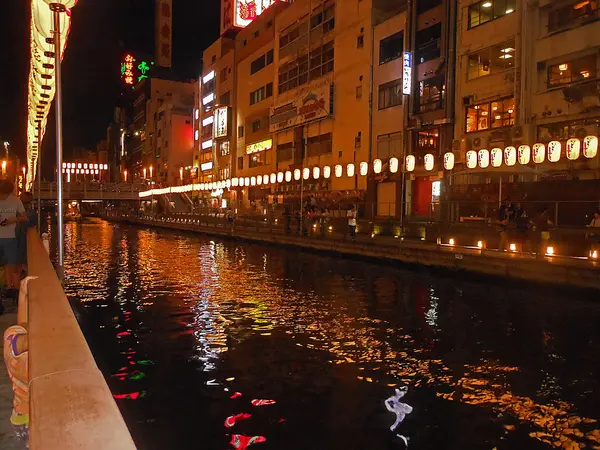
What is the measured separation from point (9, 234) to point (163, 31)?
298ft

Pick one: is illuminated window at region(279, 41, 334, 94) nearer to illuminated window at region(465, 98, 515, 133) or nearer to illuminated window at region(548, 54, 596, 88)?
illuminated window at region(465, 98, 515, 133)

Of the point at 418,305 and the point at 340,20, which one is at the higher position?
the point at 340,20

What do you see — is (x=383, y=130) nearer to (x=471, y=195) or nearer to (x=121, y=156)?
(x=471, y=195)

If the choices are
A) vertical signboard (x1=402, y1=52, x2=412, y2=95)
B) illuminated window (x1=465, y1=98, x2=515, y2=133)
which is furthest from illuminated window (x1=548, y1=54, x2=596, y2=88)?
vertical signboard (x1=402, y1=52, x2=412, y2=95)

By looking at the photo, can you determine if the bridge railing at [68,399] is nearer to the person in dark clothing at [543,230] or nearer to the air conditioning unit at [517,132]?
the person in dark clothing at [543,230]

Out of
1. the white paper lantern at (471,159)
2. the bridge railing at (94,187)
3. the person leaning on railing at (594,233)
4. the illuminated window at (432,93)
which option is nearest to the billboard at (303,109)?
the illuminated window at (432,93)

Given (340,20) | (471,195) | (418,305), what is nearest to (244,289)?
(418,305)

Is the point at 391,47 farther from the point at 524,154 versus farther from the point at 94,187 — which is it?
the point at 94,187

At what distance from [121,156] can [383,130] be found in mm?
100153

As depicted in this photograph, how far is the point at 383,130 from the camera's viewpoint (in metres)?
37.5

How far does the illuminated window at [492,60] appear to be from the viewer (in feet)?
94.1

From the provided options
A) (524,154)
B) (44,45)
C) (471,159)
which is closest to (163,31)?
(471,159)

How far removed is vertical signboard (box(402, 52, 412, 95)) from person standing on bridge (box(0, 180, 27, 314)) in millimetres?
28695

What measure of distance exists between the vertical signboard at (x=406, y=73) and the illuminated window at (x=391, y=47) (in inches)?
78.9
